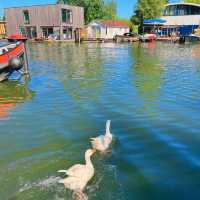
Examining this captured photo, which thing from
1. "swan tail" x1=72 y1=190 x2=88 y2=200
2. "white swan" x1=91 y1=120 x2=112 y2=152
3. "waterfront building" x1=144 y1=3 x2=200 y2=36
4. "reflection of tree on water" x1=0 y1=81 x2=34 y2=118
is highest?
"waterfront building" x1=144 y1=3 x2=200 y2=36

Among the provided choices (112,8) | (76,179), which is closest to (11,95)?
(76,179)

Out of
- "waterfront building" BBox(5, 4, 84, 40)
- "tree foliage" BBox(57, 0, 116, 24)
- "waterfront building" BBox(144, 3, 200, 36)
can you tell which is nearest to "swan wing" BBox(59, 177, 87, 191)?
"waterfront building" BBox(5, 4, 84, 40)

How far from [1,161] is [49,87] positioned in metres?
8.08

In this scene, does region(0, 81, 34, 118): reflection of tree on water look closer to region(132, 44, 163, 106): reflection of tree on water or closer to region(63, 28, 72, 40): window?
region(132, 44, 163, 106): reflection of tree on water

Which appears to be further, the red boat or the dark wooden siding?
the dark wooden siding

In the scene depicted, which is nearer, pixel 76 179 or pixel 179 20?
pixel 76 179

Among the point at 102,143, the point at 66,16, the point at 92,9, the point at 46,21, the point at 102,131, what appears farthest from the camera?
the point at 92,9

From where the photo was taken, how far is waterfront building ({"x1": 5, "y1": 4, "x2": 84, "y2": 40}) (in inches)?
2235

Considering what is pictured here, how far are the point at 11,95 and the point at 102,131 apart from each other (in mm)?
6246

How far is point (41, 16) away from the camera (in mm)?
57688

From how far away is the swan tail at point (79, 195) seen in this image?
17.7ft

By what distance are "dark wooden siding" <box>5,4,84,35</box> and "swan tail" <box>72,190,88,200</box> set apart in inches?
2103

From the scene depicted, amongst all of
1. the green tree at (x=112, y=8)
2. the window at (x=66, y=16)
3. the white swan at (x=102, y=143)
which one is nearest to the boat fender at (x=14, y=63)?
the white swan at (x=102, y=143)

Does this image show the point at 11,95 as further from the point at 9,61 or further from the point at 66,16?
the point at 66,16
